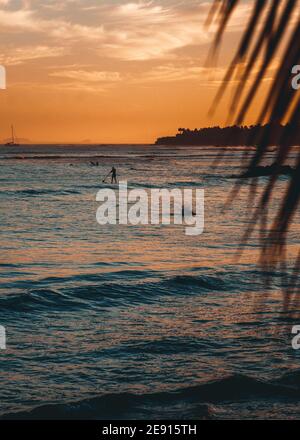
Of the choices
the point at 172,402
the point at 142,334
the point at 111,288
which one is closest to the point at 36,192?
the point at 111,288

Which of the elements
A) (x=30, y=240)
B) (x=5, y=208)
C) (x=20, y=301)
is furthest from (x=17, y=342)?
(x=5, y=208)

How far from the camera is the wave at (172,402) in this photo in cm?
682

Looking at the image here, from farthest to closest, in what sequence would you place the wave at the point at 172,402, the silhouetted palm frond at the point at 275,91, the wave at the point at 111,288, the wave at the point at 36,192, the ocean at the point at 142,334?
1. the wave at the point at 36,192
2. the wave at the point at 111,288
3. the ocean at the point at 142,334
4. the wave at the point at 172,402
5. the silhouetted palm frond at the point at 275,91

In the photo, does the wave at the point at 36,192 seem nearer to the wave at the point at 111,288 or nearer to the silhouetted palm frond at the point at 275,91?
the wave at the point at 111,288

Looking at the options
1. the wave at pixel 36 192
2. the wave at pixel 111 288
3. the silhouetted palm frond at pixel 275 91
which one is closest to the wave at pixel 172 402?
the wave at pixel 111 288

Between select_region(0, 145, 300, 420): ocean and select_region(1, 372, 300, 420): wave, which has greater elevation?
select_region(0, 145, 300, 420): ocean

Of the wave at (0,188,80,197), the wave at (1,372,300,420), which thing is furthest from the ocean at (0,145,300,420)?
the wave at (0,188,80,197)

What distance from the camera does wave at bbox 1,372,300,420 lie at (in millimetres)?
6816

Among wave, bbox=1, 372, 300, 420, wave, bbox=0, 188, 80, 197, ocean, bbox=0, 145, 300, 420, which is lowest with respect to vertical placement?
wave, bbox=1, 372, 300, 420

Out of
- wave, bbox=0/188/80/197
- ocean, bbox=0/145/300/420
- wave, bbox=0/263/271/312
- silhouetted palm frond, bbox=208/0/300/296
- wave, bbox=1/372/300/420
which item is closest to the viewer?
silhouetted palm frond, bbox=208/0/300/296

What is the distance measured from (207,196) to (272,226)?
140 feet

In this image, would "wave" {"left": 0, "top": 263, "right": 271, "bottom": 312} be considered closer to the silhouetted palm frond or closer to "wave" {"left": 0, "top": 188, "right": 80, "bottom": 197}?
the silhouetted palm frond

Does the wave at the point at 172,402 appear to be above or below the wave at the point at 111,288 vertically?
below

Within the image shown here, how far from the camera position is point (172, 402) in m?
7.06
